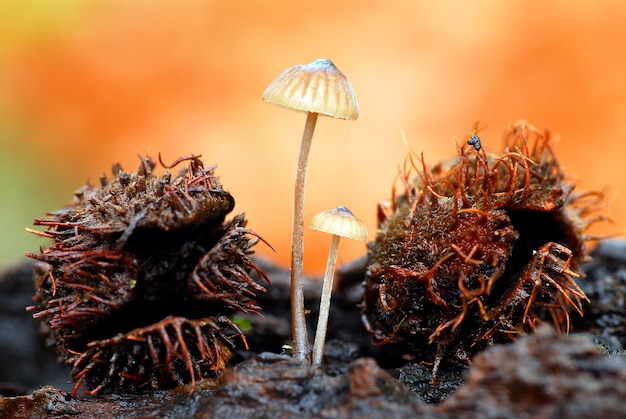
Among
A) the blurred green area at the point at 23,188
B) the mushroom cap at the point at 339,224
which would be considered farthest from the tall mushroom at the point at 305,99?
the blurred green area at the point at 23,188

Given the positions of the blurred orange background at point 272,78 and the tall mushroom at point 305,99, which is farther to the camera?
the blurred orange background at point 272,78

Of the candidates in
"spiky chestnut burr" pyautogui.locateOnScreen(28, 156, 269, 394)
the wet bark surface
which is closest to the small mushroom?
the wet bark surface

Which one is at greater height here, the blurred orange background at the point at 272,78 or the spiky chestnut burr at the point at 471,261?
the blurred orange background at the point at 272,78

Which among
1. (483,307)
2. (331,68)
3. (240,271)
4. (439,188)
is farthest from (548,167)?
(240,271)

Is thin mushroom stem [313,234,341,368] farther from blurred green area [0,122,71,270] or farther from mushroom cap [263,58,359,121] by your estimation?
blurred green area [0,122,71,270]

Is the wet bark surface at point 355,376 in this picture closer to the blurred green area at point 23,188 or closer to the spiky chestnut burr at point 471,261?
the spiky chestnut burr at point 471,261

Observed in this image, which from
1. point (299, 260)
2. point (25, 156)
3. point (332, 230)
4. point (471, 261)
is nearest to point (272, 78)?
point (25, 156)
